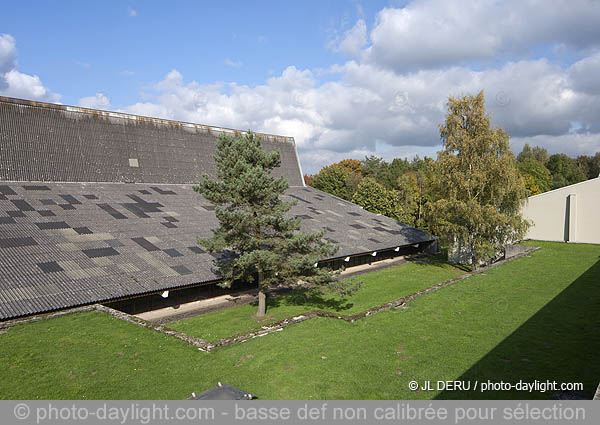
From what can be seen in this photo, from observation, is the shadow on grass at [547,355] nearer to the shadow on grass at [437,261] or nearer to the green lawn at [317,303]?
the green lawn at [317,303]

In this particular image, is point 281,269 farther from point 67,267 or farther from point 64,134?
point 64,134

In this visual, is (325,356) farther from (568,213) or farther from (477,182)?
(568,213)

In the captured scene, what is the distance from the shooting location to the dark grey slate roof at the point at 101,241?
15.5 meters

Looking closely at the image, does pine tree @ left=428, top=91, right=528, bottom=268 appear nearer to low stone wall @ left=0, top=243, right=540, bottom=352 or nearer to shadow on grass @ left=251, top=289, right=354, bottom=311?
shadow on grass @ left=251, top=289, right=354, bottom=311

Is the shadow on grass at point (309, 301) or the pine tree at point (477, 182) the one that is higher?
the pine tree at point (477, 182)

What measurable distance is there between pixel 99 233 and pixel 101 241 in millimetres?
1023

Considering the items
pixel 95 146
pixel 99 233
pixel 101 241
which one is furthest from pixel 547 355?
pixel 95 146

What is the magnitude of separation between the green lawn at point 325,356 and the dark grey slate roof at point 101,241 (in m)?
2.20

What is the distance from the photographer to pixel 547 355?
1139 centimetres

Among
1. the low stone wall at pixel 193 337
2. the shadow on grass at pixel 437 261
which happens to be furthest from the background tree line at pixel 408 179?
the low stone wall at pixel 193 337

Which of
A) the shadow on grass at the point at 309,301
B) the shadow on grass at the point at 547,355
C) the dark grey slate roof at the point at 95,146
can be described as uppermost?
the dark grey slate roof at the point at 95,146

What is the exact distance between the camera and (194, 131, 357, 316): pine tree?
51.6 feet

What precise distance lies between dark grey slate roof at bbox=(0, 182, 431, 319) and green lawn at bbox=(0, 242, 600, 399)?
Result: 2195mm

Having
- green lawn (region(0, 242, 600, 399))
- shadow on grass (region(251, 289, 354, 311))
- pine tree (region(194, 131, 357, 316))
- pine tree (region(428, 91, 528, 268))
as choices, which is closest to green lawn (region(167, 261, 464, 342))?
shadow on grass (region(251, 289, 354, 311))
